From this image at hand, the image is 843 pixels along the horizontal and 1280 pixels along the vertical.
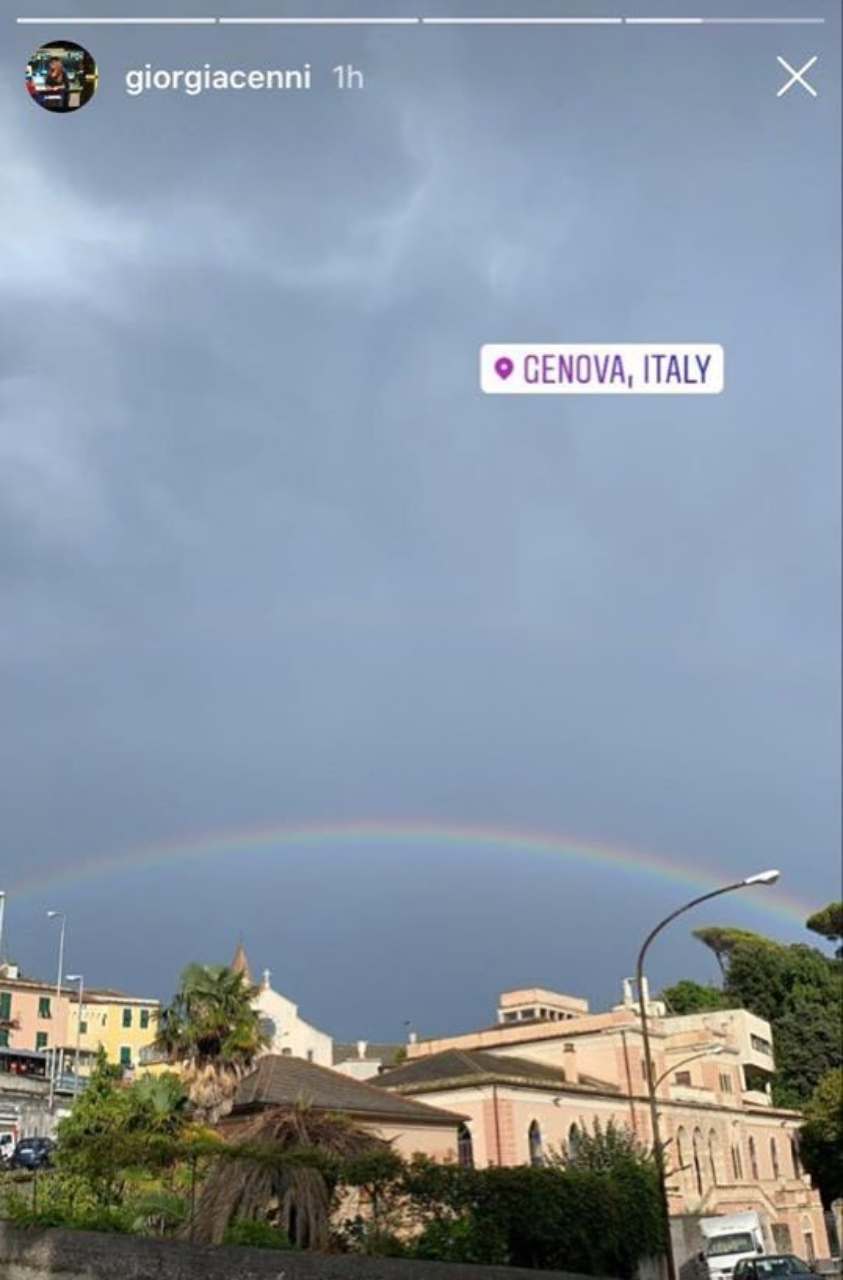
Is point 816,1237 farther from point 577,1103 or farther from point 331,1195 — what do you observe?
point 331,1195

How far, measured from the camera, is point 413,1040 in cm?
8269

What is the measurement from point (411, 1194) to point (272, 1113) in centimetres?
447

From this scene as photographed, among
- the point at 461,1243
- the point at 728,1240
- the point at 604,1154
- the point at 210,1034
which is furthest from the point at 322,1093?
the point at 461,1243

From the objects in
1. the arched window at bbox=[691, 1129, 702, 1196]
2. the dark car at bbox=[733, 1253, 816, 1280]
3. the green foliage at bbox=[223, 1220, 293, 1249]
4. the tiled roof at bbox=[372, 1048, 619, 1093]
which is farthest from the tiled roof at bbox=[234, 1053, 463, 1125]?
the arched window at bbox=[691, 1129, 702, 1196]

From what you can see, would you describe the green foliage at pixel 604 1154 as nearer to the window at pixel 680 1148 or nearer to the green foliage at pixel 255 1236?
the window at pixel 680 1148

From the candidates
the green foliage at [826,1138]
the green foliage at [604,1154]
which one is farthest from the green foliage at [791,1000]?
the green foliage at [604,1154]

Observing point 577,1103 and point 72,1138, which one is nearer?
point 72,1138

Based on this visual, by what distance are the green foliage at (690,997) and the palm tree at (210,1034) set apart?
57.3 m

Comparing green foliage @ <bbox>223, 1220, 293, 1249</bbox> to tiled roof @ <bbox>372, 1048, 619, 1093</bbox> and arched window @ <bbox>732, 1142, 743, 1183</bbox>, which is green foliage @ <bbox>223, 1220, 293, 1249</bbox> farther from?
arched window @ <bbox>732, 1142, 743, 1183</bbox>

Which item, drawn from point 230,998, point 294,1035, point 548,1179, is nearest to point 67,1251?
point 548,1179

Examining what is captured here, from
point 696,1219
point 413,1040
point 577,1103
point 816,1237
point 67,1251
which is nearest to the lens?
point 67,1251

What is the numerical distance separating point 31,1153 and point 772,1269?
20.7 metres

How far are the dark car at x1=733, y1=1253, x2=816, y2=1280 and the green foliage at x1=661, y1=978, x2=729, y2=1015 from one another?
6159 centimetres

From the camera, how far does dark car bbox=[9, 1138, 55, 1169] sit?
3700cm
